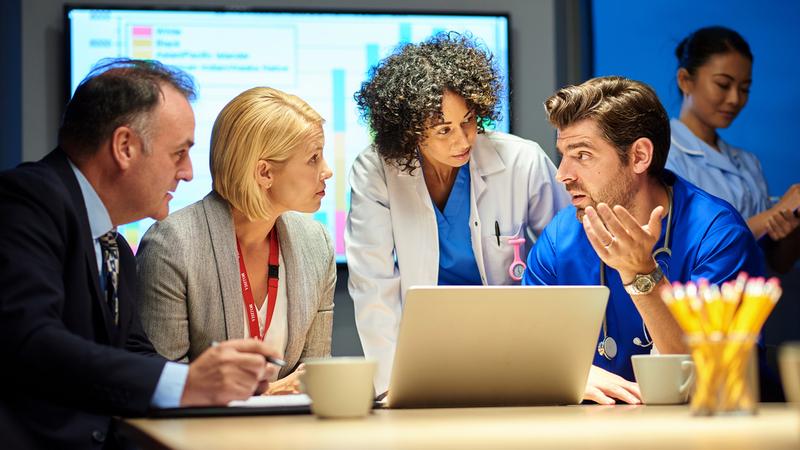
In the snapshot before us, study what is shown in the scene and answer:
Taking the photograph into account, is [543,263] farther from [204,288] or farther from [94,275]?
[94,275]

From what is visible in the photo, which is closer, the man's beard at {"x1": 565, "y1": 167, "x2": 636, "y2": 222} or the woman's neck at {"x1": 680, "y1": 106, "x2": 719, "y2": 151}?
the man's beard at {"x1": 565, "y1": 167, "x2": 636, "y2": 222}

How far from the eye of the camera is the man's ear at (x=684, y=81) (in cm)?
441

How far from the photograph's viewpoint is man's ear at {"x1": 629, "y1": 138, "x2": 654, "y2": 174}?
109 inches

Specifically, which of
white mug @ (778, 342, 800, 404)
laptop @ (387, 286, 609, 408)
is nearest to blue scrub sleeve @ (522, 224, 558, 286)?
laptop @ (387, 286, 609, 408)

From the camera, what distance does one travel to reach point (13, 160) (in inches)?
167

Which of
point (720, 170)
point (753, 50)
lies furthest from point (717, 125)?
point (753, 50)

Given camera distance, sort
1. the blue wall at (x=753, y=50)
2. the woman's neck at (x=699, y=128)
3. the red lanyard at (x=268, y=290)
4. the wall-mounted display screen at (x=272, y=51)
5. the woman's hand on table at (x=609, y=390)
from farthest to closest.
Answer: the blue wall at (x=753, y=50), the woman's neck at (x=699, y=128), the wall-mounted display screen at (x=272, y=51), the red lanyard at (x=268, y=290), the woman's hand on table at (x=609, y=390)

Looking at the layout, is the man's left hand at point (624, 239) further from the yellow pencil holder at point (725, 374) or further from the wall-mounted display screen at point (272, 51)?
the wall-mounted display screen at point (272, 51)

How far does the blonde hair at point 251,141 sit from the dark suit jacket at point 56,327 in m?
0.74

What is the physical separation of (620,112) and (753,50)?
2112 millimetres

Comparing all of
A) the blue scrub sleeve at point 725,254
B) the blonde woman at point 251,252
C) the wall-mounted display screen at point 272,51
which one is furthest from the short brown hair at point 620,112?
the wall-mounted display screen at point 272,51

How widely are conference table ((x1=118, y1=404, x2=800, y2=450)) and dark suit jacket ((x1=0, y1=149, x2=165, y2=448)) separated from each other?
95mm

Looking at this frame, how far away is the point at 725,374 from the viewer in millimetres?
1410

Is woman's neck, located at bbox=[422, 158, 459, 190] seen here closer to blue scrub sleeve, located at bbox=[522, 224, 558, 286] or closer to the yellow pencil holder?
blue scrub sleeve, located at bbox=[522, 224, 558, 286]
